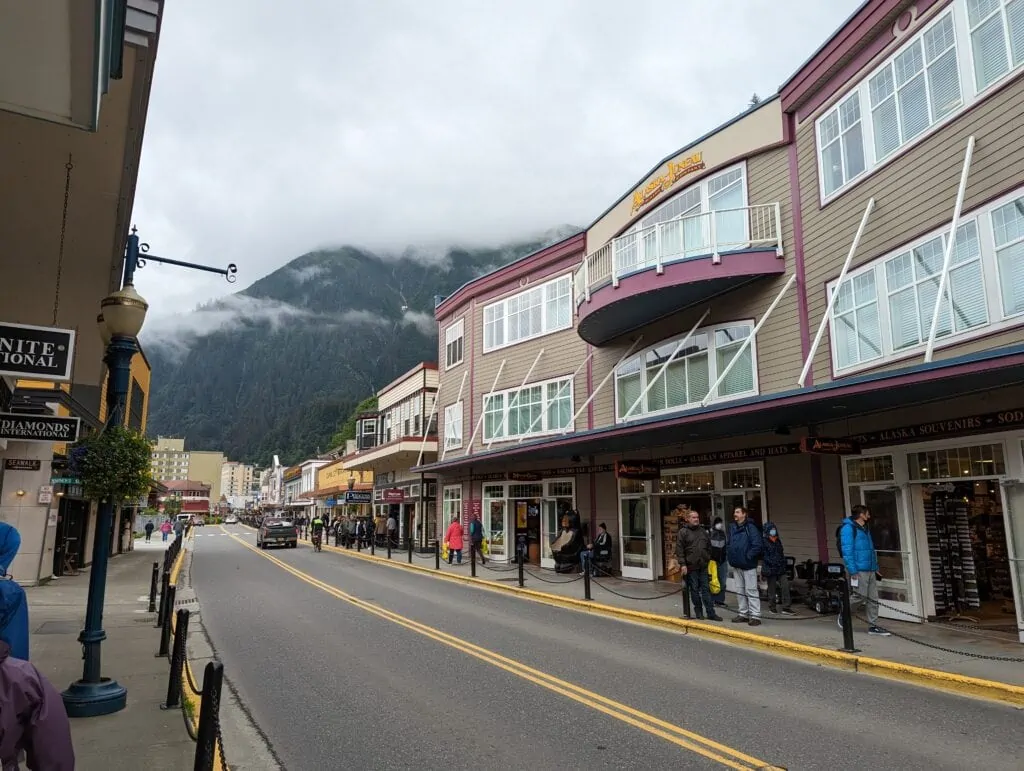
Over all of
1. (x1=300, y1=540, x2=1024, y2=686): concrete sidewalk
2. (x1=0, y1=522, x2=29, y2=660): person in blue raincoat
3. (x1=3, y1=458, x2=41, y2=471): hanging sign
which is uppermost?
(x1=3, y1=458, x2=41, y2=471): hanging sign

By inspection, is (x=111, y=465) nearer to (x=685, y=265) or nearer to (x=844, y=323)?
(x=685, y=265)

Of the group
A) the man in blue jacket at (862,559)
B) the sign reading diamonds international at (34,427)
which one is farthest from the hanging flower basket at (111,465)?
the man in blue jacket at (862,559)

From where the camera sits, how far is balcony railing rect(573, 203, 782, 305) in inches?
630

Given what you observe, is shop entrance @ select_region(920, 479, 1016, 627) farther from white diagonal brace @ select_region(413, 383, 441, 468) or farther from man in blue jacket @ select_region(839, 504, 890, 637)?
white diagonal brace @ select_region(413, 383, 441, 468)

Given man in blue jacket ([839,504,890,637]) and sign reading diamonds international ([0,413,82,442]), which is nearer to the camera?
sign reading diamonds international ([0,413,82,442])

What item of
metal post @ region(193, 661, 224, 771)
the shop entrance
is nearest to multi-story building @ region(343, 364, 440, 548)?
the shop entrance

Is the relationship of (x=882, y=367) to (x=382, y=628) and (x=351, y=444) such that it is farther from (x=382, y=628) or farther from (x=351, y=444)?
(x=351, y=444)

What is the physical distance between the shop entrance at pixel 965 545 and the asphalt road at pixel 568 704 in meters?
4.43

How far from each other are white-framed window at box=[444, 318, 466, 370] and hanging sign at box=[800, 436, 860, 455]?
1931cm

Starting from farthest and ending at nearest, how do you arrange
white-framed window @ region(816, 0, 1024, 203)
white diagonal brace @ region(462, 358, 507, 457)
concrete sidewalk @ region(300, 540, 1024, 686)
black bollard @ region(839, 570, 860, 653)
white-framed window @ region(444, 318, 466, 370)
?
white-framed window @ region(444, 318, 466, 370) < white diagonal brace @ region(462, 358, 507, 457) < white-framed window @ region(816, 0, 1024, 203) < black bollard @ region(839, 570, 860, 653) < concrete sidewalk @ region(300, 540, 1024, 686)

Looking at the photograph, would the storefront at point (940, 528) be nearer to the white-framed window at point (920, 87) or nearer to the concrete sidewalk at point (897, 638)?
the concrete sidewalk at point (897, 638)

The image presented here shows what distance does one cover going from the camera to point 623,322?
19.6m

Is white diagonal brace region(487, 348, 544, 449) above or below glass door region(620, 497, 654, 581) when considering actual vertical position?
above

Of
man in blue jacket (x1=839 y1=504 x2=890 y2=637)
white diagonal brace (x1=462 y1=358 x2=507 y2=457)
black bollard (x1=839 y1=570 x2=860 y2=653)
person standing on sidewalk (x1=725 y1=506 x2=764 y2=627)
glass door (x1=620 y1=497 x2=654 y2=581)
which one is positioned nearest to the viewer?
black bollard (x1=839 y1=570 x2=860 y2=653)
